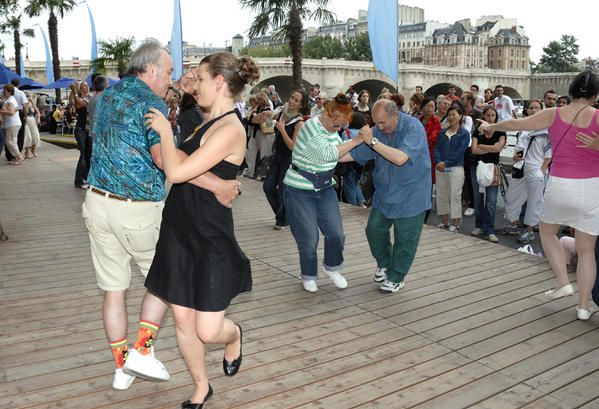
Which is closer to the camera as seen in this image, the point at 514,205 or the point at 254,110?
the point at 514,205

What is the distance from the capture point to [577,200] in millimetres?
4074

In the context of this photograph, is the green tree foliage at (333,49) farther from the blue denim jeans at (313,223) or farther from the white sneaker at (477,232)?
the blue denim jeans at (313,223)

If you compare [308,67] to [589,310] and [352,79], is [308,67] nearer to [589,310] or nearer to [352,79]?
[352,79]

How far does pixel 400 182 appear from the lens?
4699 millimetres

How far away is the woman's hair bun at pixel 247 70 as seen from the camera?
268cm

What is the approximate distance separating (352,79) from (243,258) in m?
61.9

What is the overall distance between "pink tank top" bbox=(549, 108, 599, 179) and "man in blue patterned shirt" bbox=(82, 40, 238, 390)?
2.73 metres

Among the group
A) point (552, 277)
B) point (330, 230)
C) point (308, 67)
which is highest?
point (308, 67)

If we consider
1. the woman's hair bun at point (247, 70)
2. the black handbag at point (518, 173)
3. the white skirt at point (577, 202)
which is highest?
the woman's hair bun at point (247, 70)

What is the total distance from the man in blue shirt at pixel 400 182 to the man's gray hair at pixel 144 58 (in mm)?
2102

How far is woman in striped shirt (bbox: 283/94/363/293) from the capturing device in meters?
4.58

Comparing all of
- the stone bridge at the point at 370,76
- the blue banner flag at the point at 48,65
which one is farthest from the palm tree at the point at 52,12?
the stone bridge at the point at 370,76

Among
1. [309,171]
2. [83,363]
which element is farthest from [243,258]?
[309,171]

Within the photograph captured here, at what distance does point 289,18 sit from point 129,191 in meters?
21.1
